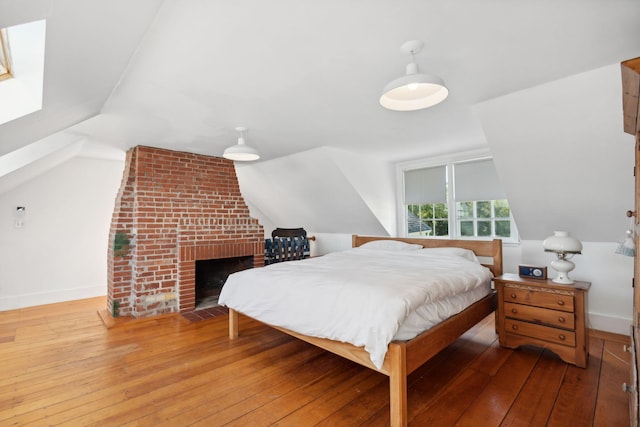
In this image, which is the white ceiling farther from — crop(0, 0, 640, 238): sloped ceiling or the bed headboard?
the bed headboard

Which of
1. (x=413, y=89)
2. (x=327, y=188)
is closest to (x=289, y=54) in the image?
(x=413, y=89)

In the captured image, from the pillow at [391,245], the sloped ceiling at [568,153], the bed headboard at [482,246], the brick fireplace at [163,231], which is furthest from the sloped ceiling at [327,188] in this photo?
the sloped ceiling at [568,153]

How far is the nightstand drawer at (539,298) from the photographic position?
2.37 m

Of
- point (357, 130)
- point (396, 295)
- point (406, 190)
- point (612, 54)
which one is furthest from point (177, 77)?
point (406, 190)

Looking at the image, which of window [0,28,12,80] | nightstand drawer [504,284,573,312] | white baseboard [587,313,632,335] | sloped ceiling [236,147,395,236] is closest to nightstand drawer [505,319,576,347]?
nightstand drawer [504,284,573,312]

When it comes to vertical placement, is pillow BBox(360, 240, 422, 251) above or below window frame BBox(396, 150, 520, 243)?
below

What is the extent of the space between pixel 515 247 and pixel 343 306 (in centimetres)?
292

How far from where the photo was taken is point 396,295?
1830 mm

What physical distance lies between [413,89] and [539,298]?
2080 mm

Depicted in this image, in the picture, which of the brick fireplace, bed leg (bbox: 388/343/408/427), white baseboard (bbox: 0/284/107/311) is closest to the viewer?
bed leg (bbox: 388/343/408/427)

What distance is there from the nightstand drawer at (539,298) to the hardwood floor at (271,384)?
0.45 metres

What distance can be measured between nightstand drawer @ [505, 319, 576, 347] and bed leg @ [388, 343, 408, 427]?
149 cm

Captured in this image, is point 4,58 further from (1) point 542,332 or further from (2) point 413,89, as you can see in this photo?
(1) point 542,332

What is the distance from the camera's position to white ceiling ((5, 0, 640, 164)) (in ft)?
4.56
